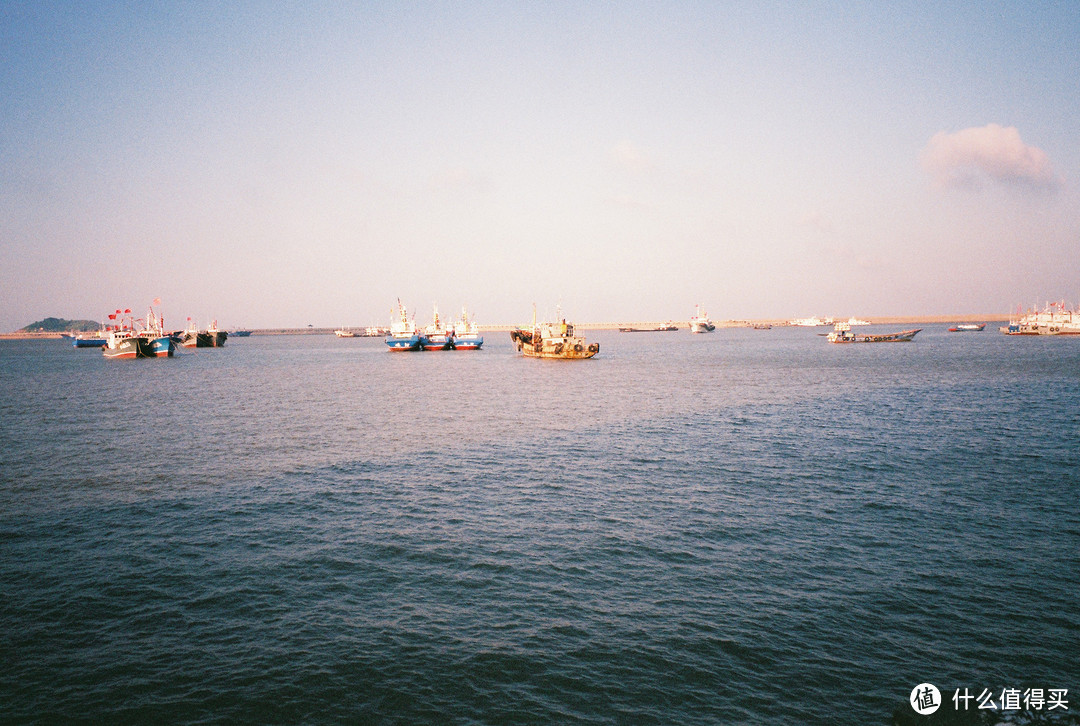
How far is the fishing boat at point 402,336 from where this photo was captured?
172m

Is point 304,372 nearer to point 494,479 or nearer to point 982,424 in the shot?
point 494,479

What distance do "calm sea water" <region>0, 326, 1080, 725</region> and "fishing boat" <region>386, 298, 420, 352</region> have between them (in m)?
123

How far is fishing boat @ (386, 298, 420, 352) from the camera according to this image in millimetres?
171750

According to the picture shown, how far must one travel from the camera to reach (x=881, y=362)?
4582 inches

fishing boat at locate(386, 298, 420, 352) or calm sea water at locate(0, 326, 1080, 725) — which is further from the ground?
fishing boat at locate(386, 298, 420, 352)

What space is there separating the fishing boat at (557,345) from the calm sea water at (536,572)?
276 ft

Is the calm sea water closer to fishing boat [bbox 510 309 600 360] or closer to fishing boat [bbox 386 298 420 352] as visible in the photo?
fishing boat [bbox 510 309 600 360]

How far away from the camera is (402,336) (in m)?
174

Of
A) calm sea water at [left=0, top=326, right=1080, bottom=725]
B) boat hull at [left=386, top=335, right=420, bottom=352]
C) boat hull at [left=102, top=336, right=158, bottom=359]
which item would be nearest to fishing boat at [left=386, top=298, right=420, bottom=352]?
boat hull at [left=386, top=335, right=420, bottom=352]

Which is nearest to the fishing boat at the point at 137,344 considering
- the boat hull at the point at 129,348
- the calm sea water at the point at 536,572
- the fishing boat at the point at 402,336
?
the boat hull at the point at 129,348

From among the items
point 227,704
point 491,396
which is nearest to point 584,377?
point 491,396

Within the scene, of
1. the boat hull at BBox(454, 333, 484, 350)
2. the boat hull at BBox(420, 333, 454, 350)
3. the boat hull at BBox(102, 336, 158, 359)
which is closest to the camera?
the boat hull at BBox(102, 336, 158, 359)

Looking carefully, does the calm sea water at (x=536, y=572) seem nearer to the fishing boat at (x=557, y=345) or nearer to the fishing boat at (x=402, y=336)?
the fishing boat at (x=557, y=345)

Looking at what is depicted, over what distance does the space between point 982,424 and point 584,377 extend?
Answer: 5781cm
